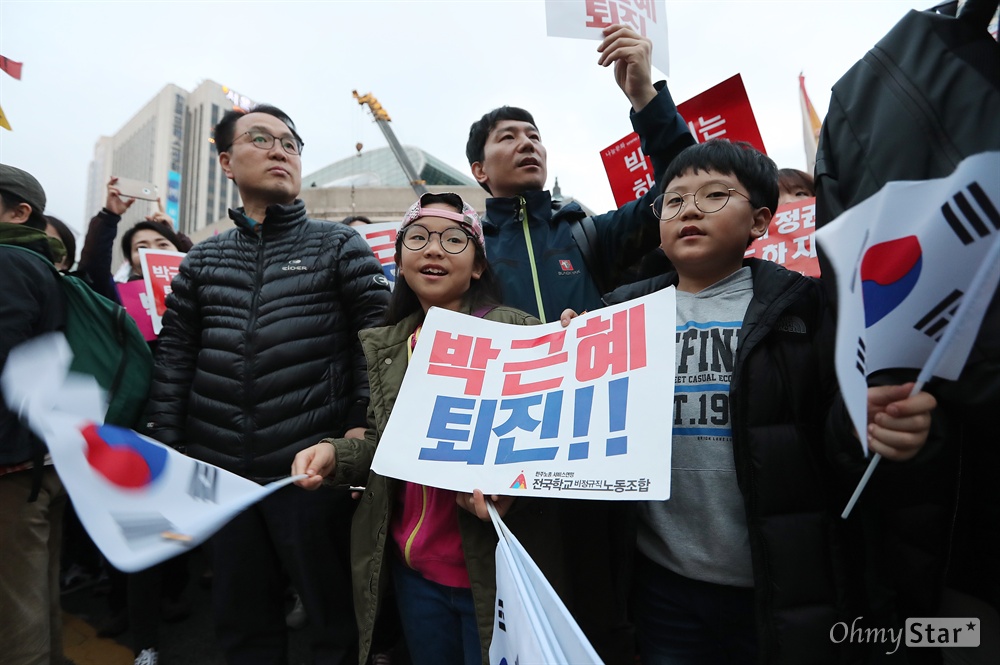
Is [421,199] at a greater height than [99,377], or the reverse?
[421,199]

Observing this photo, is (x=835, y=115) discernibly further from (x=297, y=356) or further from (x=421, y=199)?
(x=297, y=356)

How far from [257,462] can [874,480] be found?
189cm

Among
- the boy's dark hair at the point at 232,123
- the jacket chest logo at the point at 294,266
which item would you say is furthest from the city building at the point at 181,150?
the jacket chest logo at the point at 294,266

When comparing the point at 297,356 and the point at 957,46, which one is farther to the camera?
the point at 297,356

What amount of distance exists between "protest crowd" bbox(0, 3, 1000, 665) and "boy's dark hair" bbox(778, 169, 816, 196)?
1.43 metres

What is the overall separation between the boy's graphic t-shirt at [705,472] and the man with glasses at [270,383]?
110 cm

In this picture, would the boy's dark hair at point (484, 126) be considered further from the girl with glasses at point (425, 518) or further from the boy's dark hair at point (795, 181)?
the boy's dark hair at point (795, 181)

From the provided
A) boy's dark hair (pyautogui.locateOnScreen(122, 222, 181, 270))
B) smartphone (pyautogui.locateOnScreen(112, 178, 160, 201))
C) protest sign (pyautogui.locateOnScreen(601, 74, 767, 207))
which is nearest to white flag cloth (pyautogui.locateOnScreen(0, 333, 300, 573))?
smartphone (pyautogui.locateOnScreen(112, 178, 160, 201))

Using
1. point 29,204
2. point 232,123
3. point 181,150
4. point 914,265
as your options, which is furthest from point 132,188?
point 181,150

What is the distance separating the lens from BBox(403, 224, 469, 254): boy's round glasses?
1703 mm

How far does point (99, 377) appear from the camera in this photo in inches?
80.8

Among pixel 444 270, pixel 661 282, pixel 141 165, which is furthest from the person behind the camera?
pixel 141 165

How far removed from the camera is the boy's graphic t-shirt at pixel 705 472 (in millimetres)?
1251

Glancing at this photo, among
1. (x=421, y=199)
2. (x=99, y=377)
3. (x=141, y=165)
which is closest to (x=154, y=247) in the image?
(x=99, y=377)
